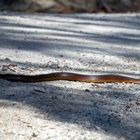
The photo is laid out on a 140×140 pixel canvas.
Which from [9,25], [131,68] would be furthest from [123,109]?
[9,25]

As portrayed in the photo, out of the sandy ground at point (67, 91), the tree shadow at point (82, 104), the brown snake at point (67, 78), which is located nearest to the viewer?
the sandy ground at point (67, 91)

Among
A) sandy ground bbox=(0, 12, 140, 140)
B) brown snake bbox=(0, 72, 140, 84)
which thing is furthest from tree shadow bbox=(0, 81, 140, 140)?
brown snake bbox=(0, 72, 140, 84)

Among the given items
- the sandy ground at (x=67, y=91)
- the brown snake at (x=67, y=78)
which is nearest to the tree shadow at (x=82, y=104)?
the sandy ground at (x=67, y=91)

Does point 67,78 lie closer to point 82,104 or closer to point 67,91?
point 67,91

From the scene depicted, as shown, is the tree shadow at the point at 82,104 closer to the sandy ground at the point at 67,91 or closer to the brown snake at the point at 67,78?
the sandy ground at the point at 67,91

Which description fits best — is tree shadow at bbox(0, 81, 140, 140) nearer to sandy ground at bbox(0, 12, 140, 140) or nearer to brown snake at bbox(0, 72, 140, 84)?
sandy ground at bbox(0, 12, 140, 140)

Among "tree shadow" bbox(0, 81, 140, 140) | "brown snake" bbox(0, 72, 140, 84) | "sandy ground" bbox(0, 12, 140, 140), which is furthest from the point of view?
"brown snake" bbox(0, 72, 140, 84)

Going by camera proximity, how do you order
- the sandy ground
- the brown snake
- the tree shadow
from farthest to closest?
the brown snake < the tree shadow < the sandy ground

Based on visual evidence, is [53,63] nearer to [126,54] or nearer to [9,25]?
[126,54]
